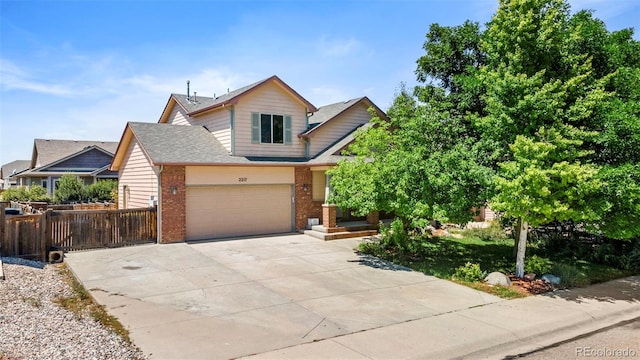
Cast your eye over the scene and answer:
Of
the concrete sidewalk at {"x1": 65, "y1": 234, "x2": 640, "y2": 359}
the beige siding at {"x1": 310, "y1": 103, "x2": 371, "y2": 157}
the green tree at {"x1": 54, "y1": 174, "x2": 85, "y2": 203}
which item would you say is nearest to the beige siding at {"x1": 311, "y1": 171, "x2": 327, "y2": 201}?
the beige siding at {"x1": 310, "y1": 103, "x2": 371, "y2": 157}

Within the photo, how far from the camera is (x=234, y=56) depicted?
1559 centimetres

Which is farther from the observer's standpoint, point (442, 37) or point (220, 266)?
point (442, 37)

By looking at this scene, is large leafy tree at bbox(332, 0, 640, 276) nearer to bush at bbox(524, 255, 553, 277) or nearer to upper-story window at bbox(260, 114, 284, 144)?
bush at bbox(524, 255, 553, 277)

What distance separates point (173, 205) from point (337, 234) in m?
6.52

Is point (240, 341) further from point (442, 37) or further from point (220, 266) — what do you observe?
point (442, 37)

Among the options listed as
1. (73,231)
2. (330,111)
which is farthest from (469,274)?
(330,111)

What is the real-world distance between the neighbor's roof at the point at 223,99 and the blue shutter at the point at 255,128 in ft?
3.57

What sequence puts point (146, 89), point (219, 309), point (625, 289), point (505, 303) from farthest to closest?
1. point (146, 89)
2. point (625, 289)
3. point (505, 303)
4. point (219, 309)

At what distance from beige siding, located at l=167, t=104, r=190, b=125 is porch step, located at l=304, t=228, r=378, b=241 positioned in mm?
9731

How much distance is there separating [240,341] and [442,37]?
12817mm

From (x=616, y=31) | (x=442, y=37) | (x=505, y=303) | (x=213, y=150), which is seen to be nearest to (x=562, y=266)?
(x=505, y=303)

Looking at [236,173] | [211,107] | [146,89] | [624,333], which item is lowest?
[624,333]

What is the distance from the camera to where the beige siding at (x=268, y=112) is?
17938 mm

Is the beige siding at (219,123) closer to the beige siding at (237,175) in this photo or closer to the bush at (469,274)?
the beige siding at (237,175)
